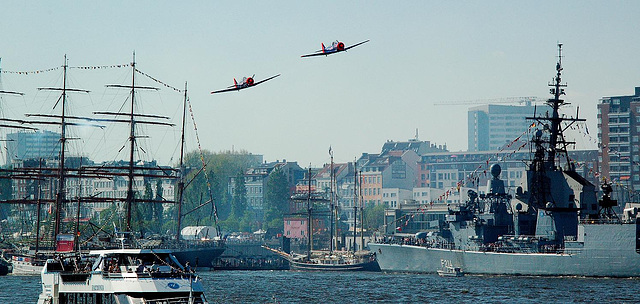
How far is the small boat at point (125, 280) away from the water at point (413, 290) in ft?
61.5

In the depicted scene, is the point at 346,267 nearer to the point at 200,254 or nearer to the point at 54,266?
the point at 200,254

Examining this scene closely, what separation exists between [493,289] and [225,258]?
82.7 m

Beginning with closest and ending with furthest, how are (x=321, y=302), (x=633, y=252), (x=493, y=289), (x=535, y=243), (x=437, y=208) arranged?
(x=321, y=302), (x=493, y=289), (x=633, y=252), (x=535, y=243), (x=437, y=208)

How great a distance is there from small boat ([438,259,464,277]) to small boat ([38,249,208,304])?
6809 centimetres

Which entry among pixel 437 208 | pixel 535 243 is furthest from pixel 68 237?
pixel 437 208

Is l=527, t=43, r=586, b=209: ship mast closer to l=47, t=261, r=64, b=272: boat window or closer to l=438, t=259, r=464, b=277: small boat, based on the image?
l=438, t=259, r=464, b=277: small boat

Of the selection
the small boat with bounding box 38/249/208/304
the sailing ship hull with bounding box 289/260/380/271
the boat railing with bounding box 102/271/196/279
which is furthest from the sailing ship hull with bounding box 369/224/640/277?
the boat railing with bounding box 102/271/196/279

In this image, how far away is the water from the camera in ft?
266

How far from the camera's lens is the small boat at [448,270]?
116463 millimetres

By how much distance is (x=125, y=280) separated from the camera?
160ft

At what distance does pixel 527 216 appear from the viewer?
378 feet

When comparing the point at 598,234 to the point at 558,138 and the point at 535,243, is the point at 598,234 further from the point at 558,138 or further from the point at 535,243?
the point at 558,138

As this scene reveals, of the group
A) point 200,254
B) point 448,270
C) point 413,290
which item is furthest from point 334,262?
point 413,290

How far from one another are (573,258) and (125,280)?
2537 inches
